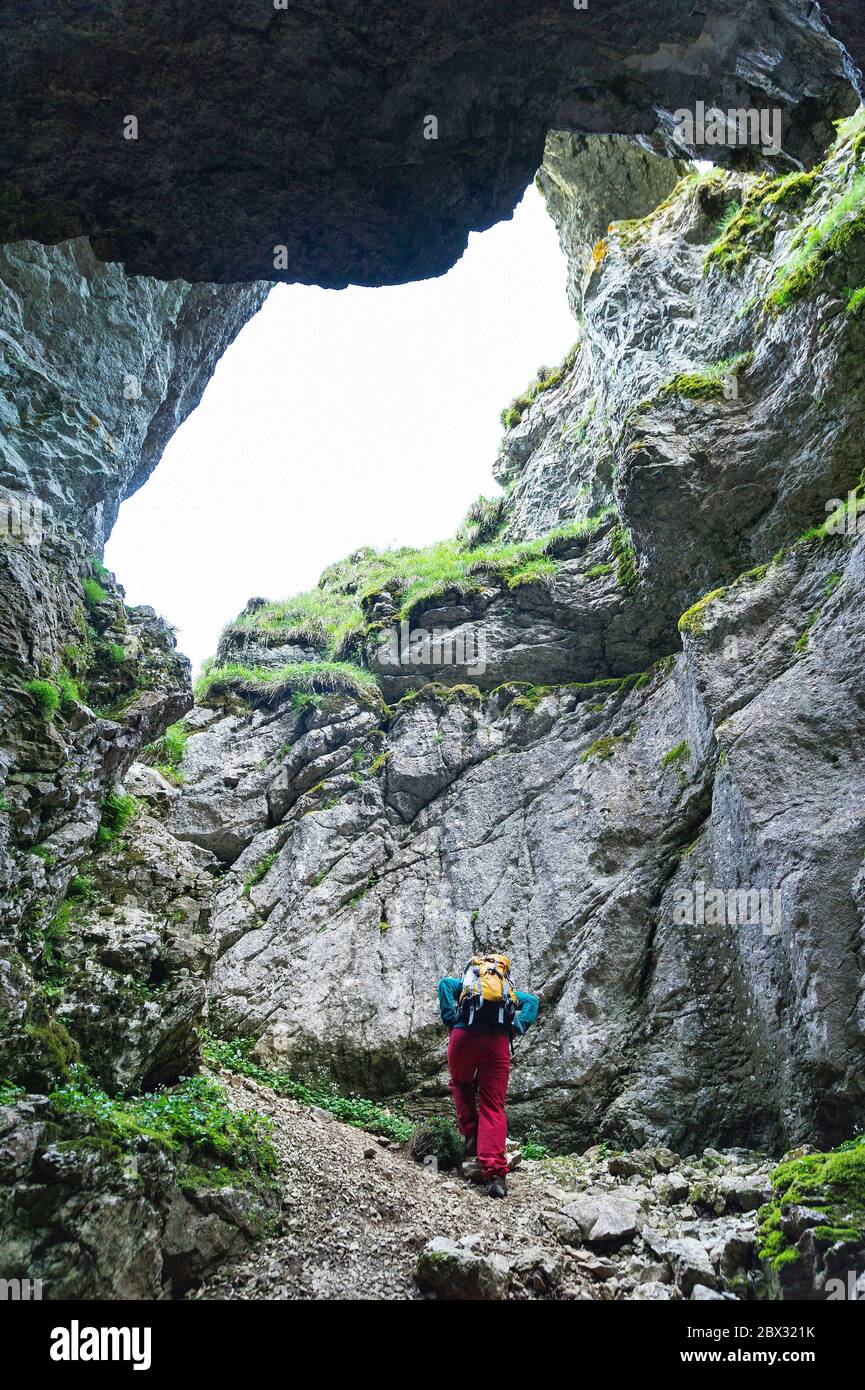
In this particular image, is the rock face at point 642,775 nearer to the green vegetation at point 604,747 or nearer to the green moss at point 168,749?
the green vegetation at point 604,747

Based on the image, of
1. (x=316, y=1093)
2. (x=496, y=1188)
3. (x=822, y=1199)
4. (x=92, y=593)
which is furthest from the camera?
(x=316, y=1093)

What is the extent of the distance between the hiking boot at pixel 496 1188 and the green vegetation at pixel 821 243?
12.2 meters

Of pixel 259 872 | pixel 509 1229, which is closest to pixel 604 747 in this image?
pixel 259 872

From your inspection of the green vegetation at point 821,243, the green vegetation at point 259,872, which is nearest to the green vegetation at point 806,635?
the green vegetation at point 821,243

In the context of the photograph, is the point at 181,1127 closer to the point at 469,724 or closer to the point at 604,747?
the point at 604,747

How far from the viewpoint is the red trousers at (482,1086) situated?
25.8 feet

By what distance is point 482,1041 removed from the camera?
850cm

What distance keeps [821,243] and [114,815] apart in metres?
12.5

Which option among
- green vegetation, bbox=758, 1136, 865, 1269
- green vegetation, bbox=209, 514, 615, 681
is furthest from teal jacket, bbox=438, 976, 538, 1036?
green vegetation, bbox=209, 514, 615, 681

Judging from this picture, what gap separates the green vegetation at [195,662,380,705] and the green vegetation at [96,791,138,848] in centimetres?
822

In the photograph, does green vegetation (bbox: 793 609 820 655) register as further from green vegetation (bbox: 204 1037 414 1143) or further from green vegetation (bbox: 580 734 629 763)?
green vegetation (bbox: 204 1037 414 1143)

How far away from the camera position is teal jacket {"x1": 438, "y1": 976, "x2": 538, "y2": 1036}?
8.59 meters

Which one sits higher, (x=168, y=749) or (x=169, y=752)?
(x=169, y=752)

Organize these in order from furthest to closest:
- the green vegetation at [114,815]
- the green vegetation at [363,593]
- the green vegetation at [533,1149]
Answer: the green vegetation at [363,593] < the green vegetation at [533,1149] < the green vegetation at [114,815]
